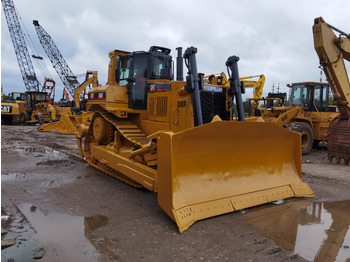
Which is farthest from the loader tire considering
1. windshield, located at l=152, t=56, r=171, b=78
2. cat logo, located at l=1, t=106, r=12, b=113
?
cat logo, located at l=1, t=106, r=12, b=113

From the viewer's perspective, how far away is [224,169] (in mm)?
4324

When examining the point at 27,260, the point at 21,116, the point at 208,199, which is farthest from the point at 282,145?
the point at 21,116

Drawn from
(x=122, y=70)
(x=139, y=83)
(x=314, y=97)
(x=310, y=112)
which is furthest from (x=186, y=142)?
(x=314, y=97)

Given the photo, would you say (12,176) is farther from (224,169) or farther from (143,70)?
(224,169)

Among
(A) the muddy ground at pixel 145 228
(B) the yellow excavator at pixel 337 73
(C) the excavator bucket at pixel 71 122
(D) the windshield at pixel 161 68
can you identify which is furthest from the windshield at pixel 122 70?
(B) the yellow excavator at pixel 337 73

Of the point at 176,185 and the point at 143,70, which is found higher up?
the point at 143,70

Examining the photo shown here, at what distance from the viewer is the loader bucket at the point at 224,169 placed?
12.3 feet

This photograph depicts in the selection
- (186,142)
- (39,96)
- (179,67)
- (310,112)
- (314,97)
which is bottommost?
(186,142)

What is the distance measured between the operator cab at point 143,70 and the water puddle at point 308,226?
3.30 metres

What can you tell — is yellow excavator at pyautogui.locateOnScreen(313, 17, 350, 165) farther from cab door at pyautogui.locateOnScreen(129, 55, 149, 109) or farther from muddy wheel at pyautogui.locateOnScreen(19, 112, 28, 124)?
muddy wheel at pyautogui.locateOnScreen(19, 112, 28, 124)

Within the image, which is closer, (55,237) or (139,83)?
(55,237)

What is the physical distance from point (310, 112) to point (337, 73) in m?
2.98

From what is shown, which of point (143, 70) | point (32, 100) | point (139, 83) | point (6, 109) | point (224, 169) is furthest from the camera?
point (32, 100)

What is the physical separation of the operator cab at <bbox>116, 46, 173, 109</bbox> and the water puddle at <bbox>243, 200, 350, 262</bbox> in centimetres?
330
